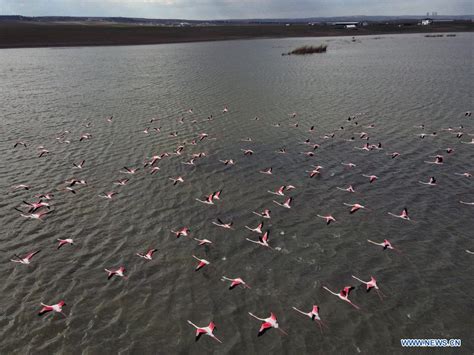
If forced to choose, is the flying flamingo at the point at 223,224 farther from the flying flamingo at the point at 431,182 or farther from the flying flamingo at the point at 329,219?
the flying flamingo at the point at 431,182

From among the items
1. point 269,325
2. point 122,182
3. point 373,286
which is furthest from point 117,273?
point 373,286

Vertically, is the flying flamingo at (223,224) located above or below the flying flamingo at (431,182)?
above

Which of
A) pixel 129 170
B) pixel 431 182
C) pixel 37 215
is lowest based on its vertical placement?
pixel 431 182

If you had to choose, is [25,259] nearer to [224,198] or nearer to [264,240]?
[224,198]

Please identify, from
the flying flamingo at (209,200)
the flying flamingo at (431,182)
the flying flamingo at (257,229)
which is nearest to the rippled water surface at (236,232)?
the flying flamingo at (257,229)

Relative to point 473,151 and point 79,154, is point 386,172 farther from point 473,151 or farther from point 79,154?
point 79,154

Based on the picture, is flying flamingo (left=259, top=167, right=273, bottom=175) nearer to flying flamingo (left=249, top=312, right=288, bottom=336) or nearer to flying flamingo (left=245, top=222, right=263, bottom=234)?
flying flamingo (left=245, top=222, right=263, bottom=234)

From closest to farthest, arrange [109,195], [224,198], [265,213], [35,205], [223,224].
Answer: [223,224], [265,213], [35,205], [224,198], [109,195]

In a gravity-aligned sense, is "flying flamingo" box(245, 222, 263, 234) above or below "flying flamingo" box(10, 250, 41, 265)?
below

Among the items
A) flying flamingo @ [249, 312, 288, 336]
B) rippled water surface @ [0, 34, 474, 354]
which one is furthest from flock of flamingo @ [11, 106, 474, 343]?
rippled water surface @ [0, 34, 474, 354]
